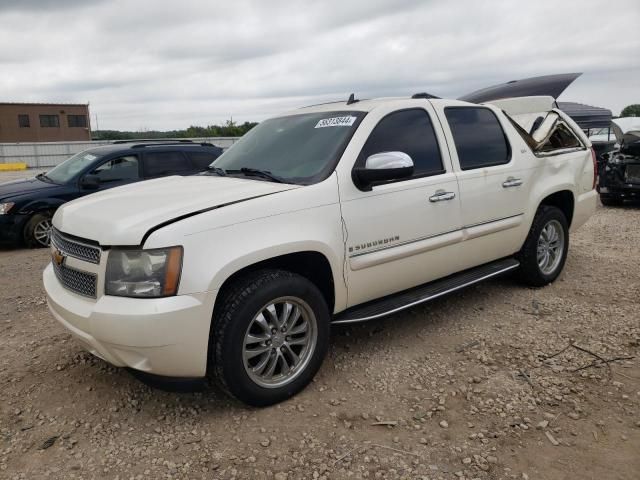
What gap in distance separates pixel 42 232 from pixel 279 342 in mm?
6083

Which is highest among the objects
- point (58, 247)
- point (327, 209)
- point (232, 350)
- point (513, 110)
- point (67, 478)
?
point (513, 110)

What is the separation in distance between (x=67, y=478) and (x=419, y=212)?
2.64 meters

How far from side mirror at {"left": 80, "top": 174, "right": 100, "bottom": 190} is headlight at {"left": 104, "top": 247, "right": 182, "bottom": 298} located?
18.8 ft

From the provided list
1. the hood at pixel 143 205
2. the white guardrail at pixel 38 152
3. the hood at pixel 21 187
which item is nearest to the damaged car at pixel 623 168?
the hood at pixel 143 205

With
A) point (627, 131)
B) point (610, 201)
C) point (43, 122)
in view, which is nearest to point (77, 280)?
point (627, 131)

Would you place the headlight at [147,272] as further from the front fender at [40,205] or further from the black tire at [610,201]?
the black tire at [610,201]

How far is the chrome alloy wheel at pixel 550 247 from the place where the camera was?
16.6 feet

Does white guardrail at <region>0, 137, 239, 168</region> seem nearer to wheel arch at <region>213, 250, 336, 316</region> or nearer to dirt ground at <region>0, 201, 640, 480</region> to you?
dirt ground at <region>0, 201, 640, 480</region>

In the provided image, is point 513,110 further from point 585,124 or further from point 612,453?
point 585,124

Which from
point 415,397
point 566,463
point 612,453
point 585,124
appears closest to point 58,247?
point 415,397

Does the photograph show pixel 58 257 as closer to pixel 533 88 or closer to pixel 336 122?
pixel 336 122

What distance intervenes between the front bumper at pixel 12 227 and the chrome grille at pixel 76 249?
4966 mm

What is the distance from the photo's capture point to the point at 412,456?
2.65 m

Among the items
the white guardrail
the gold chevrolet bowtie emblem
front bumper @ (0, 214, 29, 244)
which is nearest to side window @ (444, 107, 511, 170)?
the gold chevrolet bowtie emblem
